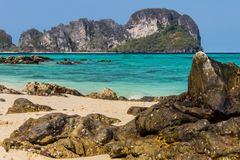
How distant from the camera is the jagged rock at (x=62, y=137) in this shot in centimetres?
1578

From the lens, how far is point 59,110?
86.4 ft

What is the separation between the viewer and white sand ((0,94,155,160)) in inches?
618

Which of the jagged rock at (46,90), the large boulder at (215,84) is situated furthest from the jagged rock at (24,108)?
the large boulder at (215,84)

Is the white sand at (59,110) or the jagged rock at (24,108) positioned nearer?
the white sand at (59,110)

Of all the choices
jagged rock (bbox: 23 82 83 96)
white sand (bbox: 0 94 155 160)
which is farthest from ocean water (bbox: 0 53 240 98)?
white sand (bbox: 0 94 155 160)

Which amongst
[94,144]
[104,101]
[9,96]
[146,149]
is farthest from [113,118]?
[9,96]

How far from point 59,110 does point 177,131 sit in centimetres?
1281

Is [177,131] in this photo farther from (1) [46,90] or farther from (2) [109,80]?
(2) [109,80]

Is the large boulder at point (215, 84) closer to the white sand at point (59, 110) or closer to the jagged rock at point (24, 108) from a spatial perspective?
the white sand at point (59, 110)

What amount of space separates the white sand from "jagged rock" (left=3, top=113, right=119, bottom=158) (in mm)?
471

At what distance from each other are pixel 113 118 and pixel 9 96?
44.3ft

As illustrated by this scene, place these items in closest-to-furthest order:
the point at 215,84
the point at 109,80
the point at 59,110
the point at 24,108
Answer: the point at 215,84, the point at 24,108, the point at 59,110, the point at 109,80

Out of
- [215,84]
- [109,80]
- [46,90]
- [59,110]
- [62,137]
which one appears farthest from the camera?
[109,80]

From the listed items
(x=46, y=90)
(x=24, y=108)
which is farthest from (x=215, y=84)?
(x=46, y=90)
